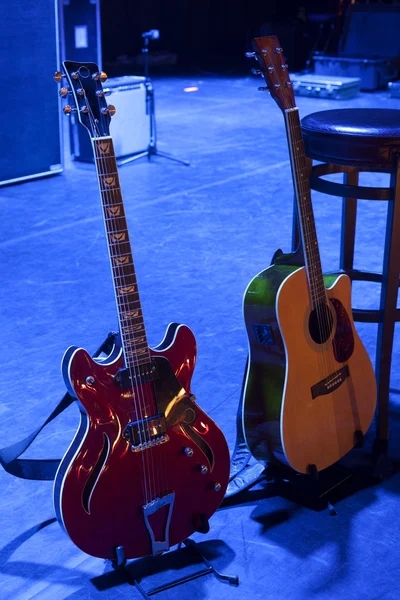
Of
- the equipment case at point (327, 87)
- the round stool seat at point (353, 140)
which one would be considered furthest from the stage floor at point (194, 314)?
the equipment case at point (327, 87)

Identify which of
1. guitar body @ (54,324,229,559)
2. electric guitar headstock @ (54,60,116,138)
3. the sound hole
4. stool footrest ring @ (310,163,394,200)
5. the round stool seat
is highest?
electric guitar headstock @ (54,60,116,138)

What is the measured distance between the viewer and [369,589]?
1995 mm

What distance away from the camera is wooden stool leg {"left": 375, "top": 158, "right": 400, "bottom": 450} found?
2.40 m

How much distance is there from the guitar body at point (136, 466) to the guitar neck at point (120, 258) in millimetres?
41

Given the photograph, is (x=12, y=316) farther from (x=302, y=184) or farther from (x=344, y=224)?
(x=302, y=184)

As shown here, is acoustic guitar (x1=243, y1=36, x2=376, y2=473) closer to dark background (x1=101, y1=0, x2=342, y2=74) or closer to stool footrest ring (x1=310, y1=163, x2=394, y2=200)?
stool footrest ring (x1=310, y1=163, x2=394, y2=200)

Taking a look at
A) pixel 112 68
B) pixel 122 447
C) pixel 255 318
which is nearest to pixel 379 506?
pixel 255 318

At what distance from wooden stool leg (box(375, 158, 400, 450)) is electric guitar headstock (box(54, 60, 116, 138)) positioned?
90cm

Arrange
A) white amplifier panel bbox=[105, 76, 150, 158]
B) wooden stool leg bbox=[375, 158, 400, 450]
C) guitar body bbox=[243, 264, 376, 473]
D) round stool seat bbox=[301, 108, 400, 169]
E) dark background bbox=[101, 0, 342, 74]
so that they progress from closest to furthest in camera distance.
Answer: guitar body bbox=[243, 264, 376, 473] → round stool seat bbox=[301, 108, 400, 169] → wooden stool leg bbox=[375, 158, 400, 450] → white amplifier panel bbox=[105, 76, 150, 158] → dark background bbox=[101, 0, 342, 74]

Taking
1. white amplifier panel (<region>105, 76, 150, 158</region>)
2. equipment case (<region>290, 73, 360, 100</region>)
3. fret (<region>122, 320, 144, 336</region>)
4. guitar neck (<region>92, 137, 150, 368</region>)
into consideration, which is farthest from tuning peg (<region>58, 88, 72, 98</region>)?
equipment case (<region>290, 73, 360, 100</region>)

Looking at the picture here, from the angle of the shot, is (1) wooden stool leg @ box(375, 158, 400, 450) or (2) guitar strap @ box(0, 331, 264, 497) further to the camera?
(1) wooden stool leg @ box(375, 158, 400, 450)

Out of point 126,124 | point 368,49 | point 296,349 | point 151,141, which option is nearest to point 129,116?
point 126,124

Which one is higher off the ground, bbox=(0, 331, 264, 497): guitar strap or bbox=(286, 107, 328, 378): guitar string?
bbox=(286, 107, 328, 378): guitar string

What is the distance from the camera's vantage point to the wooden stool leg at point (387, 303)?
7.86 ft
